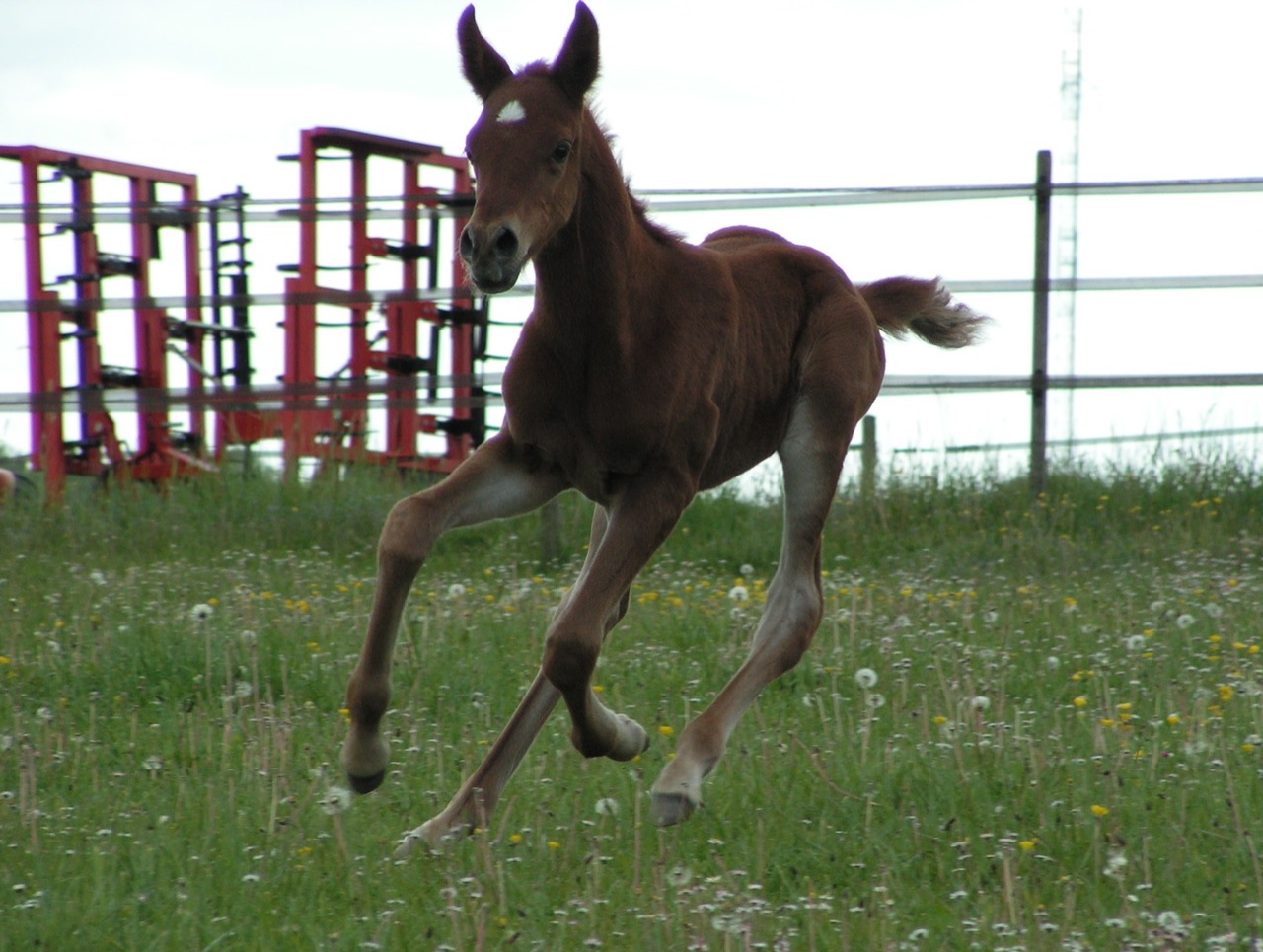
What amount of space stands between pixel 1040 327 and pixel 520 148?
617 cm

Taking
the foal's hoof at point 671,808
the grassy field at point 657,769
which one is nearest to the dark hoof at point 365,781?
the grassy field at point 657,769

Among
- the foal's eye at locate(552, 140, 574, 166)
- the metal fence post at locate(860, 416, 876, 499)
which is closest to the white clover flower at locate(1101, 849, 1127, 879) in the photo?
the foal's eye at locate(552, 140, 574, 166)

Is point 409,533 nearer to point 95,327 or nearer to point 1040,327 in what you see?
point 1040,327

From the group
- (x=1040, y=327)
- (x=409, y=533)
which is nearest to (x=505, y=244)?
(x=409, y=533)

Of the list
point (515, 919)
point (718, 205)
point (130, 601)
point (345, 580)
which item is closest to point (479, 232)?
point (515, 919)

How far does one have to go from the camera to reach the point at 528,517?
28.1 ft

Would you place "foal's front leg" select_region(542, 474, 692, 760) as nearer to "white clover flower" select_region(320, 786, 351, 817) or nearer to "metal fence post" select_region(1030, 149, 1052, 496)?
"white clover flower" select_region(320, 786, 351, 817)

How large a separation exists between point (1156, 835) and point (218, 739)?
99.6 inches

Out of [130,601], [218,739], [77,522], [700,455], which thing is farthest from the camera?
[77,522]

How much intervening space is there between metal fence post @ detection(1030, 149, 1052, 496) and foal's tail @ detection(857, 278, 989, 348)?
12.3 ft

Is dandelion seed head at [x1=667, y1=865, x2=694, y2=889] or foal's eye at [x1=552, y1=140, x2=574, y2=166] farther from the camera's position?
foal's eye at [x1=552, y1=140, x2=574, y2=166]

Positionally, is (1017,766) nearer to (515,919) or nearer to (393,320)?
(515,919)

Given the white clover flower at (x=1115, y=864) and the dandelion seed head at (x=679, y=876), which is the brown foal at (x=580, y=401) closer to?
the dandelion seed head at (x=679, y=876)

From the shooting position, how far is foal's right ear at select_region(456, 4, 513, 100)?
3.53 meters
